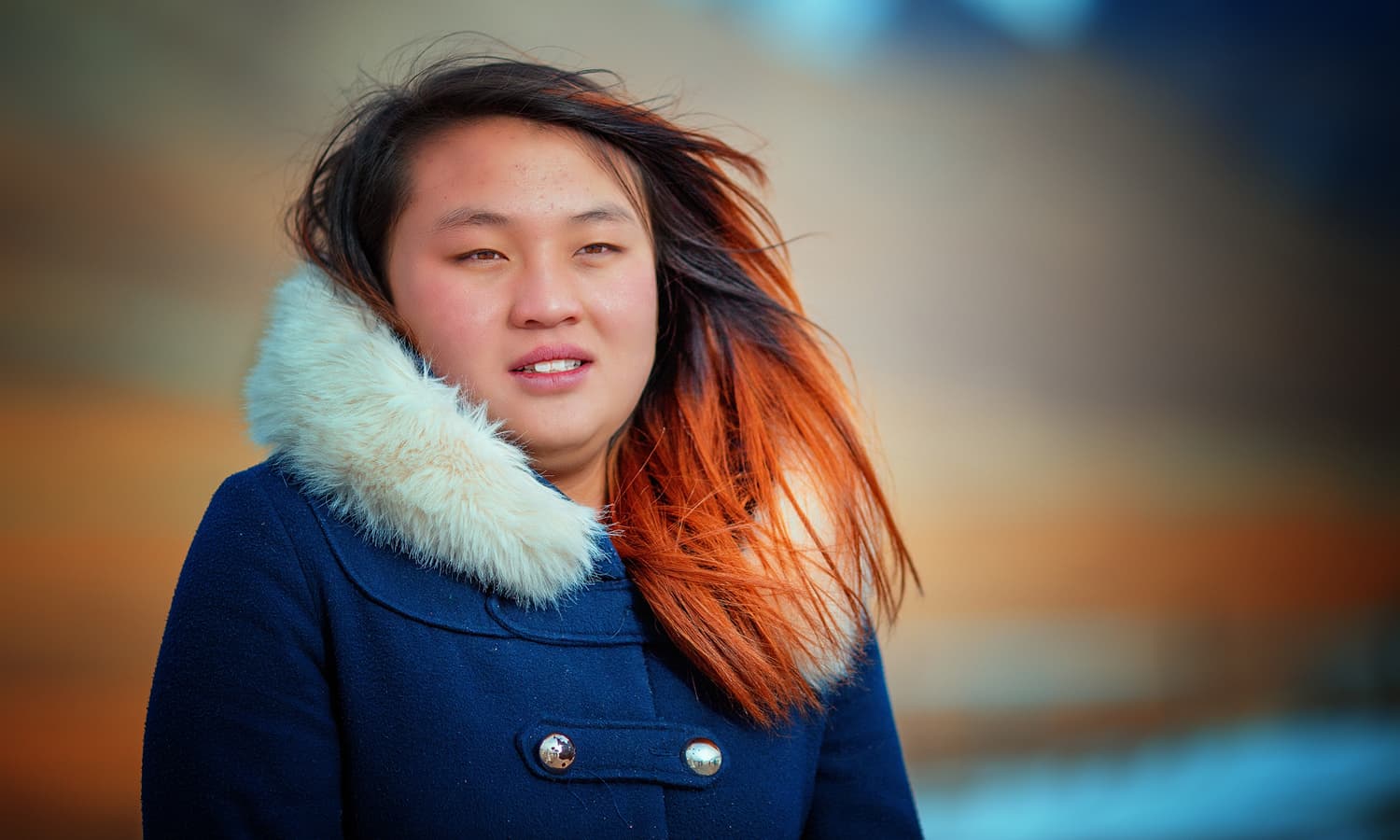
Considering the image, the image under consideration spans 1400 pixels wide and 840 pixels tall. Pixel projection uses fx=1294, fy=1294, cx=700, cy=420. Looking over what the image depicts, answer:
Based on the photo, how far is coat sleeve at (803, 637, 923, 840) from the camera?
1.40 meters

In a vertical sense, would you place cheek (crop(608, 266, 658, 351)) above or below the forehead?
below

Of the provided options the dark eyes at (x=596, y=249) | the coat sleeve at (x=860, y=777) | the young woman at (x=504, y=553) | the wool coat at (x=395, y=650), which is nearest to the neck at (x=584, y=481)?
the young woman at (x=504, y=553)

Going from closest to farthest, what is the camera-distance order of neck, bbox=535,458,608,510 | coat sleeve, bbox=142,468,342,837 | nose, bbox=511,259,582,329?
coat sleeve, bbox=142,468,342,837 → nose, bbox=511,259,582,329 → neck, bbox=535,458,608,510

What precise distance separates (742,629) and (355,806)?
40cm

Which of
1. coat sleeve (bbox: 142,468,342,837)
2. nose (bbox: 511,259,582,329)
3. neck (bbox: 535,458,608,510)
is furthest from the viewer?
neck (bbox: 535,458,608,510)

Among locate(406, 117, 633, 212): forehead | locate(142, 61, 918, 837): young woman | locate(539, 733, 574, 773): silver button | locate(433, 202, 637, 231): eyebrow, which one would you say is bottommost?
locate(539, 733, 574, 773): silver button

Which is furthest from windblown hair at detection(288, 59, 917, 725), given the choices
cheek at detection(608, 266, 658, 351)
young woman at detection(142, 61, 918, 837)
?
cheek at detection(608, 266, 658, 351)

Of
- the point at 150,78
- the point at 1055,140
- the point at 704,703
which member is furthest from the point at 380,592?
the point at 1055,140

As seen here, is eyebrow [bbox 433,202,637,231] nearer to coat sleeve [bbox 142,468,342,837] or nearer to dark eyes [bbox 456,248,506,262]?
dark eyes [bbox 456,248,506,262]

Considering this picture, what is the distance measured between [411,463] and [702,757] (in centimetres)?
39

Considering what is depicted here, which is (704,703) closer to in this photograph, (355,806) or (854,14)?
(355,806)

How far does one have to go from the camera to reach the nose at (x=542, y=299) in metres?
1.18

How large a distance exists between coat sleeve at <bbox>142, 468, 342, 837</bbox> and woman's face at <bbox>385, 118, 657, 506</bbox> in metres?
0.23

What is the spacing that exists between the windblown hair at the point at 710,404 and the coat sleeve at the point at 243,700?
263 mm
